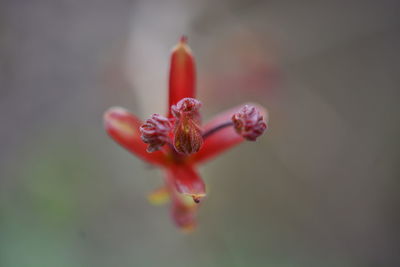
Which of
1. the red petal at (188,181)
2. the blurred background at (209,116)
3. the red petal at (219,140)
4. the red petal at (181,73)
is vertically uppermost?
the blurred background at (209,116)

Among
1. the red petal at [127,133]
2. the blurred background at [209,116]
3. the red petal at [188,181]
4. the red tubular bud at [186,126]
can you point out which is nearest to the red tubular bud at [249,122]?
the red tubular bud at [186,126]

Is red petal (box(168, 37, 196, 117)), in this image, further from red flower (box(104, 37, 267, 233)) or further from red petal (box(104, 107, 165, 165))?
red petal (box(104, 107, 165, 165))

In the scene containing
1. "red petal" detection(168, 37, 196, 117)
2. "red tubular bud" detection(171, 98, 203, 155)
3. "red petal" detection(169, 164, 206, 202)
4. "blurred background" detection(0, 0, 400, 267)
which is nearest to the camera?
"red tubular bud" detection(171, 98, 203, 155)

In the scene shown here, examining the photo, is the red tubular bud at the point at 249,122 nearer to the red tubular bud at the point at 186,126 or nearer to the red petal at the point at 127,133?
the red tubular bud at the point at 186,126

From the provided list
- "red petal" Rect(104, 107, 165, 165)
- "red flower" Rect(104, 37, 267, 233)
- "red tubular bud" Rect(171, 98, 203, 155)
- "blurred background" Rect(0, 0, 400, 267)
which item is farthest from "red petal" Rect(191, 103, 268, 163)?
"blurred background" Rect(0, 0, 400, 267)

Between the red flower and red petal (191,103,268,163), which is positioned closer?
the red flower

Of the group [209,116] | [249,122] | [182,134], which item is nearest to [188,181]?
[182,134]
